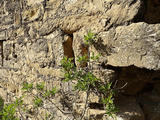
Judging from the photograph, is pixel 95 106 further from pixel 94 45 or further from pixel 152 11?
pixel 152 11

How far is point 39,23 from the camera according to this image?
5.75ft

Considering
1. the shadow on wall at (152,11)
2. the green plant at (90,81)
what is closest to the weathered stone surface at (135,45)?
the green plant at (90,81)

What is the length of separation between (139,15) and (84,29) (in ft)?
1.57

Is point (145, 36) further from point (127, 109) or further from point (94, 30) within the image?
point (127, 109)

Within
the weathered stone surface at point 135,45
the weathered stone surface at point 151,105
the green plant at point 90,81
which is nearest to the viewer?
the weathered stone surface at point 135,45

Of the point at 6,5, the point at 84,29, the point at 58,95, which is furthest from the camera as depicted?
the point at 6,5

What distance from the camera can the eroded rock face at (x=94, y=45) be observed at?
45.0 inches

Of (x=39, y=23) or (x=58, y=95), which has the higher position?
(x=39, y=23)

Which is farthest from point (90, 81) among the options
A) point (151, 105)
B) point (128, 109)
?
point (151, 105)

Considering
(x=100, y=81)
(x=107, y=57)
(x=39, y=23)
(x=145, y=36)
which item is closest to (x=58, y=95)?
(x=100, y=81)

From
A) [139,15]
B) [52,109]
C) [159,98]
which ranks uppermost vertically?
[139,15]

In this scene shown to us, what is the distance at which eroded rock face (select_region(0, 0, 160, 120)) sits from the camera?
1143 mm

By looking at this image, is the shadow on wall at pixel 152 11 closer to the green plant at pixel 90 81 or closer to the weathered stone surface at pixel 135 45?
the weathered stone surface at pixel 135 45

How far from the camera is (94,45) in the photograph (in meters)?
1.30
